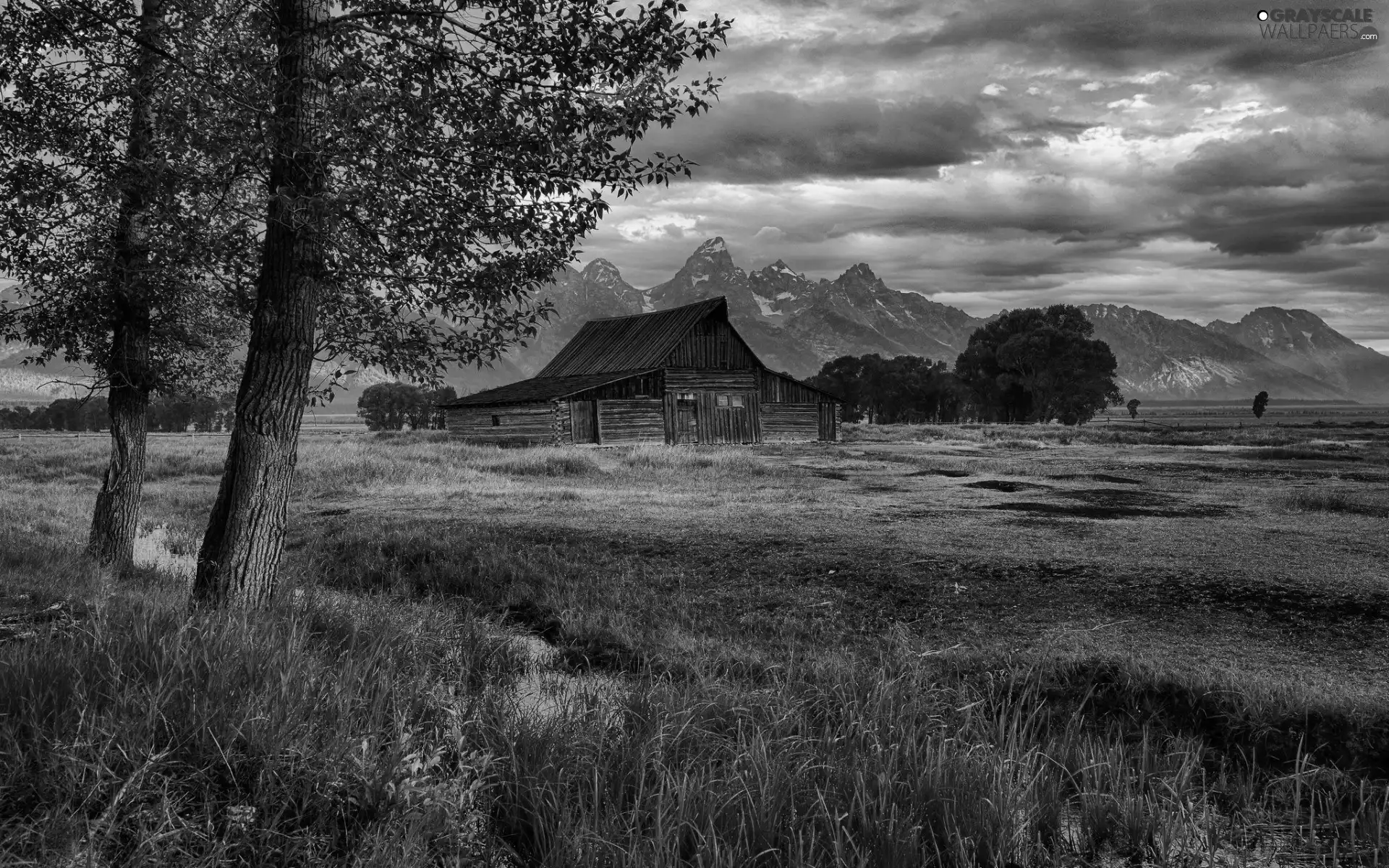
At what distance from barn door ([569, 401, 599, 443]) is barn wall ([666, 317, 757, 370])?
515 cm

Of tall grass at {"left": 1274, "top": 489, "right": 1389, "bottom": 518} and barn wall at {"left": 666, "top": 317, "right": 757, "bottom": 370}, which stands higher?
barn wall at {"left": 666, "top": 317, "right": 757, "bottom": 370}

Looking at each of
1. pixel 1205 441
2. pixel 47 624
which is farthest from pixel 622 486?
pixel 1205 441

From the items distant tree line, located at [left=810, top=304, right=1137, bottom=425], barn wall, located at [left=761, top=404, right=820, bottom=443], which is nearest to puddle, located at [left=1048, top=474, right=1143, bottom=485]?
barn wall, located at [left=761, top=404, right=820, bottom=443]

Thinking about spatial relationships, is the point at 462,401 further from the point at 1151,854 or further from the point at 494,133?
the point at 1151,854

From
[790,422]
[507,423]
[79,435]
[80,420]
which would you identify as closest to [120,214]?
[507,423]

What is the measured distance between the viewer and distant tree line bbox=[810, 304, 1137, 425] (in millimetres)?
81438

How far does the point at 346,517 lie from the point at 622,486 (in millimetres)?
8455

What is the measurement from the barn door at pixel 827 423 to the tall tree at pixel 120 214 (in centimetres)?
4233

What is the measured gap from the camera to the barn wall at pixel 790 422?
163ft

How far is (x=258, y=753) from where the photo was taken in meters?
3.83

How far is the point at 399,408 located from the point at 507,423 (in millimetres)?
67022

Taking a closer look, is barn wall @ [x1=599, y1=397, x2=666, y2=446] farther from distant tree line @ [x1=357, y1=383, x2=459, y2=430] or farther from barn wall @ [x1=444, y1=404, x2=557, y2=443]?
distant tree line @ [x1=357, y1=383, x2=459, y2=430]

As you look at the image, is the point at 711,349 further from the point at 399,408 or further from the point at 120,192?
the point at 399,408

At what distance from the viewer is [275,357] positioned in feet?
23.5
